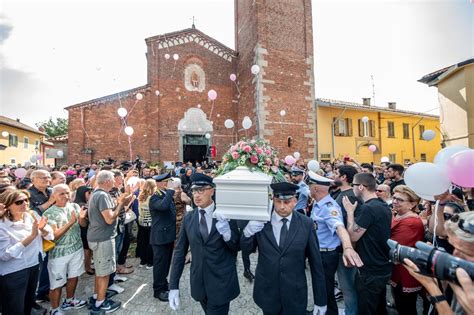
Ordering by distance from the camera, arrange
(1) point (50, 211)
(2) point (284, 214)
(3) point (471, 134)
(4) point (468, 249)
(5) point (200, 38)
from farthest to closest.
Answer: (5) point (200, 38) < (3) point (471, 134) < (1) point (50, 211) < (2) point (284, 214) < (4) point (468, 249)

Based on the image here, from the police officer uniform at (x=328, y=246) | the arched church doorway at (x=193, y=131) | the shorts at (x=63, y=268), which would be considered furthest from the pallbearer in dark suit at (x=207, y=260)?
the arched church doorway at (x=193, y=131)

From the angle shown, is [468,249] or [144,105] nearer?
[468,249]

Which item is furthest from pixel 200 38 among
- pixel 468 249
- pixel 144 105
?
pixel 468 249

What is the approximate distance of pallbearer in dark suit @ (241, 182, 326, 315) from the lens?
2.31 m

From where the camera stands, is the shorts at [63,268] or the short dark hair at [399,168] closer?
the shorts at [63,268]

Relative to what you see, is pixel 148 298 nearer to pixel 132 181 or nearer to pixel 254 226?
pixel 132 181

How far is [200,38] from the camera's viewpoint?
16.5 metres

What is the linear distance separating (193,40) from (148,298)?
53.0 ft

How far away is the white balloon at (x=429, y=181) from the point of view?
2.73 metres

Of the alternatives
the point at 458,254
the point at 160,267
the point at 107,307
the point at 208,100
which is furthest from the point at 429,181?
the point at 208,100

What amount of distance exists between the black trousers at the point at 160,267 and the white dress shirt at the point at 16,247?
63.6 inches

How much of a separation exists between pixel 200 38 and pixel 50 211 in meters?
15.8

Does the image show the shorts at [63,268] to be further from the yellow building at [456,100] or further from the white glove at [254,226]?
the yellow building at [456,100]

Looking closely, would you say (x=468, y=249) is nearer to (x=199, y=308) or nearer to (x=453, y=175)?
(x=453, y=175)
